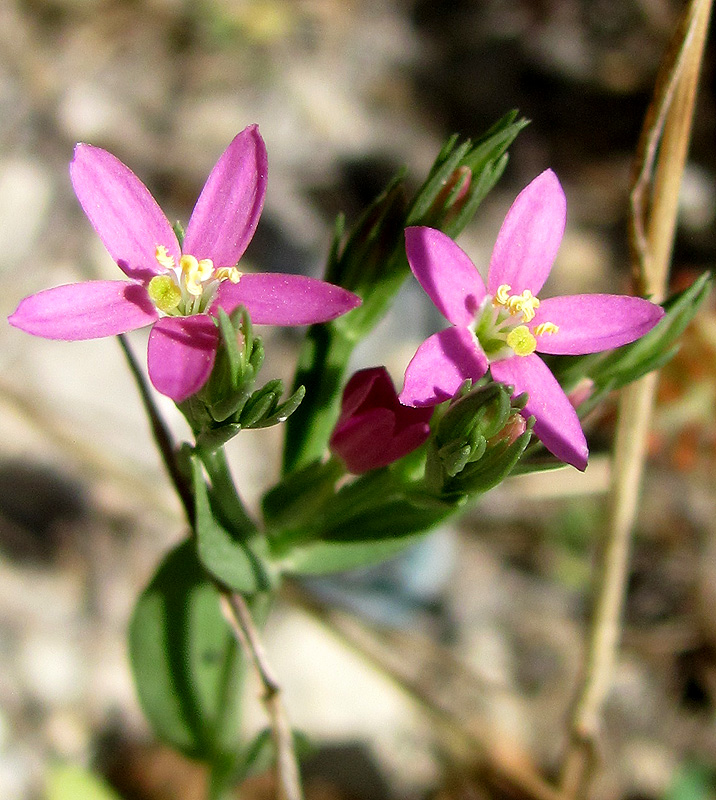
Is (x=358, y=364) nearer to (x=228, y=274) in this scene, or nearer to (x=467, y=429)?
(x=228, y=274)

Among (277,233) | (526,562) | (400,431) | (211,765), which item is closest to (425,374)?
(400,431)

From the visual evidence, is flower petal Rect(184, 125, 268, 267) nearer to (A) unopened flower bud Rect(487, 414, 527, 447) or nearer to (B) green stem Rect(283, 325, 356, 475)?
(B) green stem Rect(283, 325, 356, 475)

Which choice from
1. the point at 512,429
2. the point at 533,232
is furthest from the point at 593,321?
the point at 512,429

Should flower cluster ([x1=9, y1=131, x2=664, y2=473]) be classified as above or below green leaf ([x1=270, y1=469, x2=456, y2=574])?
above

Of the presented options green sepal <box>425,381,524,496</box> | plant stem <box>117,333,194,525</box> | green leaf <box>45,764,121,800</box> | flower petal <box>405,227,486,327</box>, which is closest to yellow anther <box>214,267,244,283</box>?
plant stem <box>117,333,194,525</box>

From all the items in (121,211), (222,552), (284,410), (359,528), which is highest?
(121,211)
